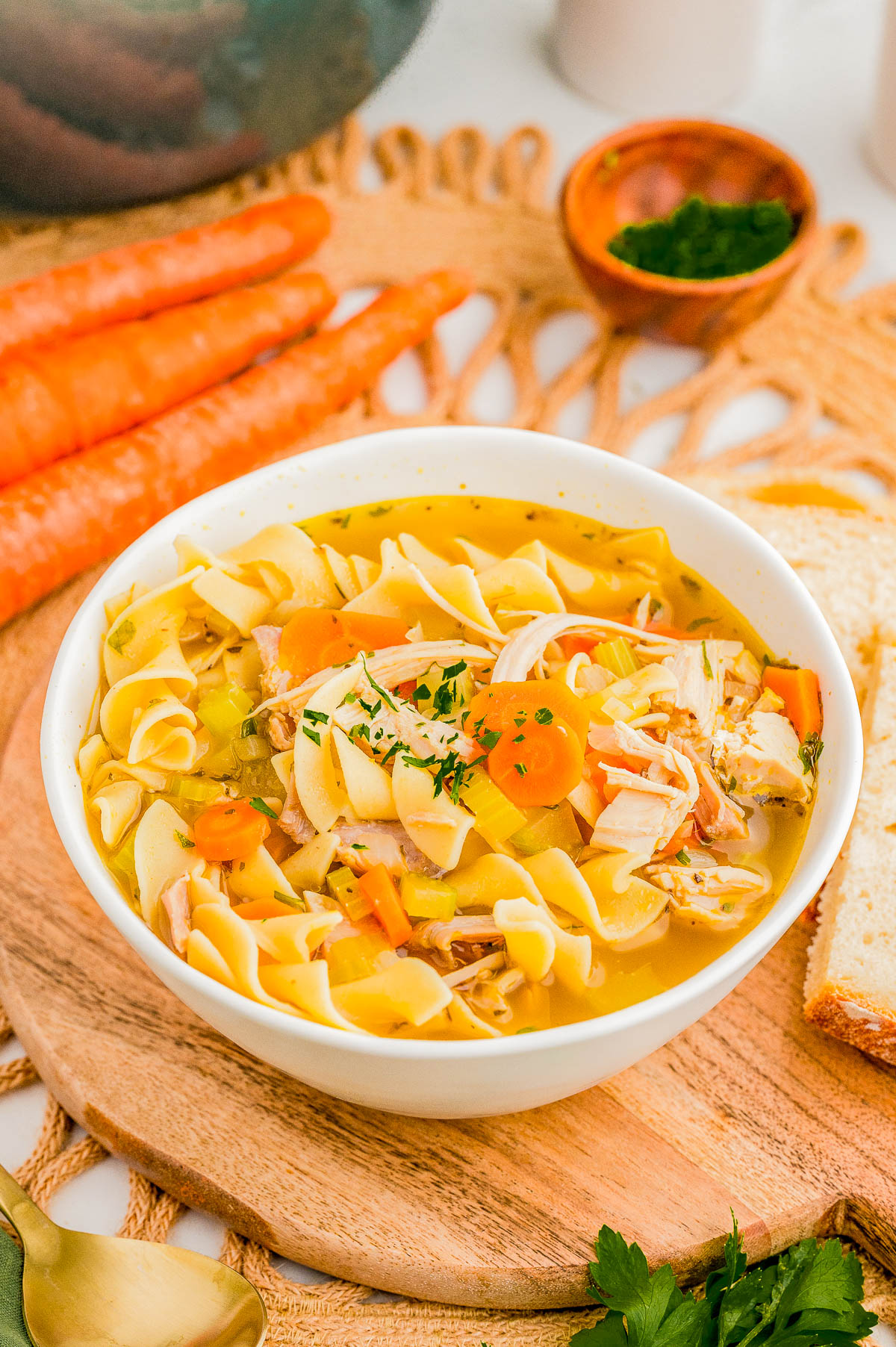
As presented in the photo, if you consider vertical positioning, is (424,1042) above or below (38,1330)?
above

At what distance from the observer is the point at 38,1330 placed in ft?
10.5


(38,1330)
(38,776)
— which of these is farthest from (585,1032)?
(38,776)

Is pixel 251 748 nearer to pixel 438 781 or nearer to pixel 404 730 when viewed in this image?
pixel 404 730

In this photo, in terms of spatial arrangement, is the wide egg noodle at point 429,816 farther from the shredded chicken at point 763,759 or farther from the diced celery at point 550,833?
the shredded chicken at point 763,759

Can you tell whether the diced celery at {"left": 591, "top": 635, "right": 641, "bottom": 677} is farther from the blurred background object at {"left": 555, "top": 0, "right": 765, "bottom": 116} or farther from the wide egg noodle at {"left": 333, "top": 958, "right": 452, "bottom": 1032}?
the blurred background object at {"left": 555, "top": 0, "right": 765, "bottom": 116}

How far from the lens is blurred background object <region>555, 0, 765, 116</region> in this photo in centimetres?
618

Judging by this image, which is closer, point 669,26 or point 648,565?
point 648,565

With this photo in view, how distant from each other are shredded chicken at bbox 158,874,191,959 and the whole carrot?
181 centimetres

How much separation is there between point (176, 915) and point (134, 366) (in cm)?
278

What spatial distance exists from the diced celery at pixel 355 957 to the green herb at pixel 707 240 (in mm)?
3420

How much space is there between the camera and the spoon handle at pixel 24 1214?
3.30 metres

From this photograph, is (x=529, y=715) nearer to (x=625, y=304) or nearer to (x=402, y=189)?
(x=625, y=304)

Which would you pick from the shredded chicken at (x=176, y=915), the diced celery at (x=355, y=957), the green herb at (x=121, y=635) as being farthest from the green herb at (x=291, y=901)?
the green herb at (x=121, y=635)

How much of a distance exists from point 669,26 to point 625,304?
184cm
